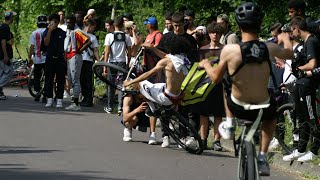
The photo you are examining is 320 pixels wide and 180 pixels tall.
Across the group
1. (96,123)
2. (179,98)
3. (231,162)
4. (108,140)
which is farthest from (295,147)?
(96,123)

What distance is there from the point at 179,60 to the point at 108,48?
19.4 feet

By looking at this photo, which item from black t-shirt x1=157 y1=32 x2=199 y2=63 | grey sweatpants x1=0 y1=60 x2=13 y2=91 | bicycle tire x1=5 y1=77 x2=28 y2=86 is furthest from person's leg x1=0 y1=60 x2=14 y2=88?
black t-shirt x1=157 y1=32 x2=199 y2=63

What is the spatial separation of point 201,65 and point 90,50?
11.1 meters

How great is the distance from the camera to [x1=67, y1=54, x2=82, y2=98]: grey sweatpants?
754 inches

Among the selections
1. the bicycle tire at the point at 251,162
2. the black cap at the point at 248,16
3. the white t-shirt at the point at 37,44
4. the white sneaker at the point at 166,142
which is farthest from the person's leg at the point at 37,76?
the bicycle tire at the point at 251,162

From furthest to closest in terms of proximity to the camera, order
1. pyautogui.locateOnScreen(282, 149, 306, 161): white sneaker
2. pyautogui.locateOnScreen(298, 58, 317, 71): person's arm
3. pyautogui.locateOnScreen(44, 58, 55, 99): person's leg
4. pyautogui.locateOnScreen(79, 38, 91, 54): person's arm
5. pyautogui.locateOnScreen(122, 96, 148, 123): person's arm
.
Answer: pyautogui.locateOnScreen(44, 58, 55, 99): person's leg, pyautogui.locateOnScreen(79, 38, 91, 54): person's arm, pyautogui.locateOnScreen(122, 96, 148, 123): person's arm, pyautogui.locateOnScreen(282, 149, 306, 161): white sneaker, pyautogui.locateOnScreen(298, 58, 317, 71): person's arm

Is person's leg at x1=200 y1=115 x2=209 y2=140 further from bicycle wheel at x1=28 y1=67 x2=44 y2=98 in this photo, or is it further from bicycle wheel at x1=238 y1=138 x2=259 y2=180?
bicycle wheel at x1=28 y1=67 x2=44 y2=98

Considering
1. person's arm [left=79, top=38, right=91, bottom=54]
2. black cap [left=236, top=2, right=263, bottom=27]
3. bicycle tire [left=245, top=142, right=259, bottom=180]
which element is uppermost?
black cap [left=236, top=2, right=263, bottom=27]

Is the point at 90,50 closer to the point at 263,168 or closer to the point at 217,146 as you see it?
the point at 217,146

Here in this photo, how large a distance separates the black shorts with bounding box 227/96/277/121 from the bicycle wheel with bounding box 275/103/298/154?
3.81 m

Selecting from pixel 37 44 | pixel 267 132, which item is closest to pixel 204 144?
pixel 267 132

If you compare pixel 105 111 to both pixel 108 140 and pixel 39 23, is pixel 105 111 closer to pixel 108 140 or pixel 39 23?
pixel 39 23

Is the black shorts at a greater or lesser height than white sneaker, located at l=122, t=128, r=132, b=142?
greater

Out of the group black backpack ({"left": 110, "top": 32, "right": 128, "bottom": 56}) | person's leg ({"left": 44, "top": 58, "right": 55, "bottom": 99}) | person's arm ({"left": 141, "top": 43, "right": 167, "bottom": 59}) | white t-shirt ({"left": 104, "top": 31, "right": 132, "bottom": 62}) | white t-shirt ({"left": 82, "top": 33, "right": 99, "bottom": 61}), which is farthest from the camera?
white t-shirt ({"left": 82, "top": 33, "right": 99, "bottom": 61})
